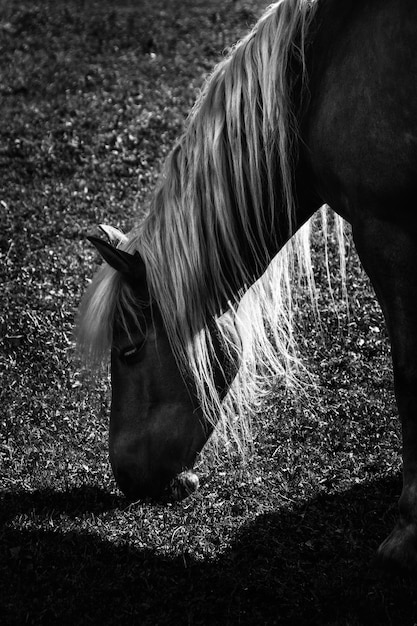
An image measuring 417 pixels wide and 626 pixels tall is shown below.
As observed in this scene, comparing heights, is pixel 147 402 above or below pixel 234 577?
above

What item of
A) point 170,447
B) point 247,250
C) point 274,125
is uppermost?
point 274,125

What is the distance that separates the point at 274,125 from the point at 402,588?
210 cm

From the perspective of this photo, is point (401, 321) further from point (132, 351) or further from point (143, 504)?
point (143, 504)

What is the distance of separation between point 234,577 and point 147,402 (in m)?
0.91

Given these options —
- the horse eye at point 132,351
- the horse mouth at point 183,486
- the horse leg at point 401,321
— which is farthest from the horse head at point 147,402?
the horse leg at point 401,321

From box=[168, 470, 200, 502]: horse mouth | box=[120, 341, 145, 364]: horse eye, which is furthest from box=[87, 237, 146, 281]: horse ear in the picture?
box=[168, 470, 200, 502]: horse mouth

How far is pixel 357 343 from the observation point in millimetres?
6207

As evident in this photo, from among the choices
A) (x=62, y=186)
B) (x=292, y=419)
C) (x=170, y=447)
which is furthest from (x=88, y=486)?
(x=62, y=186)

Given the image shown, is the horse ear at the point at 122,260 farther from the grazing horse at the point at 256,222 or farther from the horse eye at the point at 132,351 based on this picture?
the horse eye at the point at 132,351

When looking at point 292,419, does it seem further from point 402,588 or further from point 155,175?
point 155,175

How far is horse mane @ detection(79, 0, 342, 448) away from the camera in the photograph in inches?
163

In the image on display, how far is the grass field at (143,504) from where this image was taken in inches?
157

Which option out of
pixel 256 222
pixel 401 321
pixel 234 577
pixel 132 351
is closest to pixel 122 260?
pixel 132 351

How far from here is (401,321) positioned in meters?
3.86
